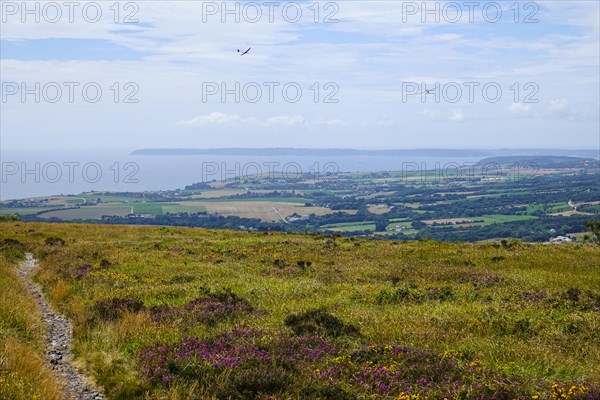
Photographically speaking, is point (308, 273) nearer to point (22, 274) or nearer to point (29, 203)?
point (22, 274)

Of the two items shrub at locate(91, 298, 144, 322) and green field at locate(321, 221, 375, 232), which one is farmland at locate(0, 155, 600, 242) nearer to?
green field at locate(321, 221, 375, 232)

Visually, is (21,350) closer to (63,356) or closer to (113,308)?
(63,356)

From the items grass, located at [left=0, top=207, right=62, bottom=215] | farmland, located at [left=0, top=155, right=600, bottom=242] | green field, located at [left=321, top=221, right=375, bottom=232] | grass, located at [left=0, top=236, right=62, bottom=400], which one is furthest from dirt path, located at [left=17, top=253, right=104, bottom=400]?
grass, located at [left=0, top=207, right=62, bottom=215]

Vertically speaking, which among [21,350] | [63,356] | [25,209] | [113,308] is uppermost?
[21,350]

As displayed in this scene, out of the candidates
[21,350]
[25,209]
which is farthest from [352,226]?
[21,350]

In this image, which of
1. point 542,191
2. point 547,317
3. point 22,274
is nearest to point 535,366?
point 547,317

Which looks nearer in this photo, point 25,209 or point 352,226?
point 352,226

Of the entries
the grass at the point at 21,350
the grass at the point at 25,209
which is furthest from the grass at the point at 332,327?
the grass at the point at 25,209
